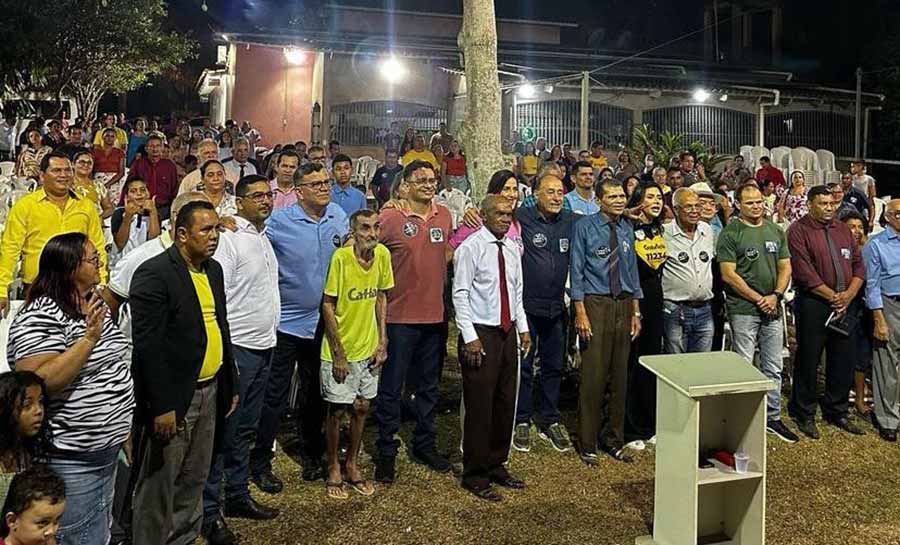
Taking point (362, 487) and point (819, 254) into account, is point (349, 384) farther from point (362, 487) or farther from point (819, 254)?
point (819, 254)

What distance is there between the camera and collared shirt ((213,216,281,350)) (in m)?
4.43

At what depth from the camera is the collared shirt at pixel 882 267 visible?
6.68m

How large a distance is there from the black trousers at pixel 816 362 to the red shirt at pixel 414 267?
10.8 feet

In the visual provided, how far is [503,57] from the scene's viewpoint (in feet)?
67.1

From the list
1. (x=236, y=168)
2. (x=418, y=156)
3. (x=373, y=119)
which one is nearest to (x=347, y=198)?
(x=236, y=168)

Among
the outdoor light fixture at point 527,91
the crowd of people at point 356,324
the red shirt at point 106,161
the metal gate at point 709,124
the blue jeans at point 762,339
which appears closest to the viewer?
the crowd of people at point 356,324

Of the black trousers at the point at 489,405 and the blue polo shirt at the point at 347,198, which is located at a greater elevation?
the blue polo shirt at the point at 347,198

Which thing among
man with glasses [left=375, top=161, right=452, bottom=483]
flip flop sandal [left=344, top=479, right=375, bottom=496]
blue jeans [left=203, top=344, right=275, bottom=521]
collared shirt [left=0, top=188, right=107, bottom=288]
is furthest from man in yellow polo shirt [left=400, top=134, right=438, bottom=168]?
blue jeans [left=203, top=344, right=275, bottom=521]

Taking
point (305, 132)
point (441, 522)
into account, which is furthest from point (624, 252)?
point (305, 132)

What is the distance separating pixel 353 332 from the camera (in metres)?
5.01

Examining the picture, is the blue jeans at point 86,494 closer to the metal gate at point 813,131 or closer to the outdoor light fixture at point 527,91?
the outdoor light fixture at point 527,91

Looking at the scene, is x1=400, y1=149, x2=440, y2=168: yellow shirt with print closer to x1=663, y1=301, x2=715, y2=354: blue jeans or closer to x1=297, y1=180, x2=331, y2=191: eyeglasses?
x1=663, y1=301, x2=715, y2=354: blue jeans

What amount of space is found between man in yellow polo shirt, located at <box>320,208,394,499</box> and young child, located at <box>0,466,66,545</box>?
90.9 inches

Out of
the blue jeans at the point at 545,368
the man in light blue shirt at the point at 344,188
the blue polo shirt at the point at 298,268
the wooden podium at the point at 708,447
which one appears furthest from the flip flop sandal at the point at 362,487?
the man in light blue shirt at the point at 344,188
